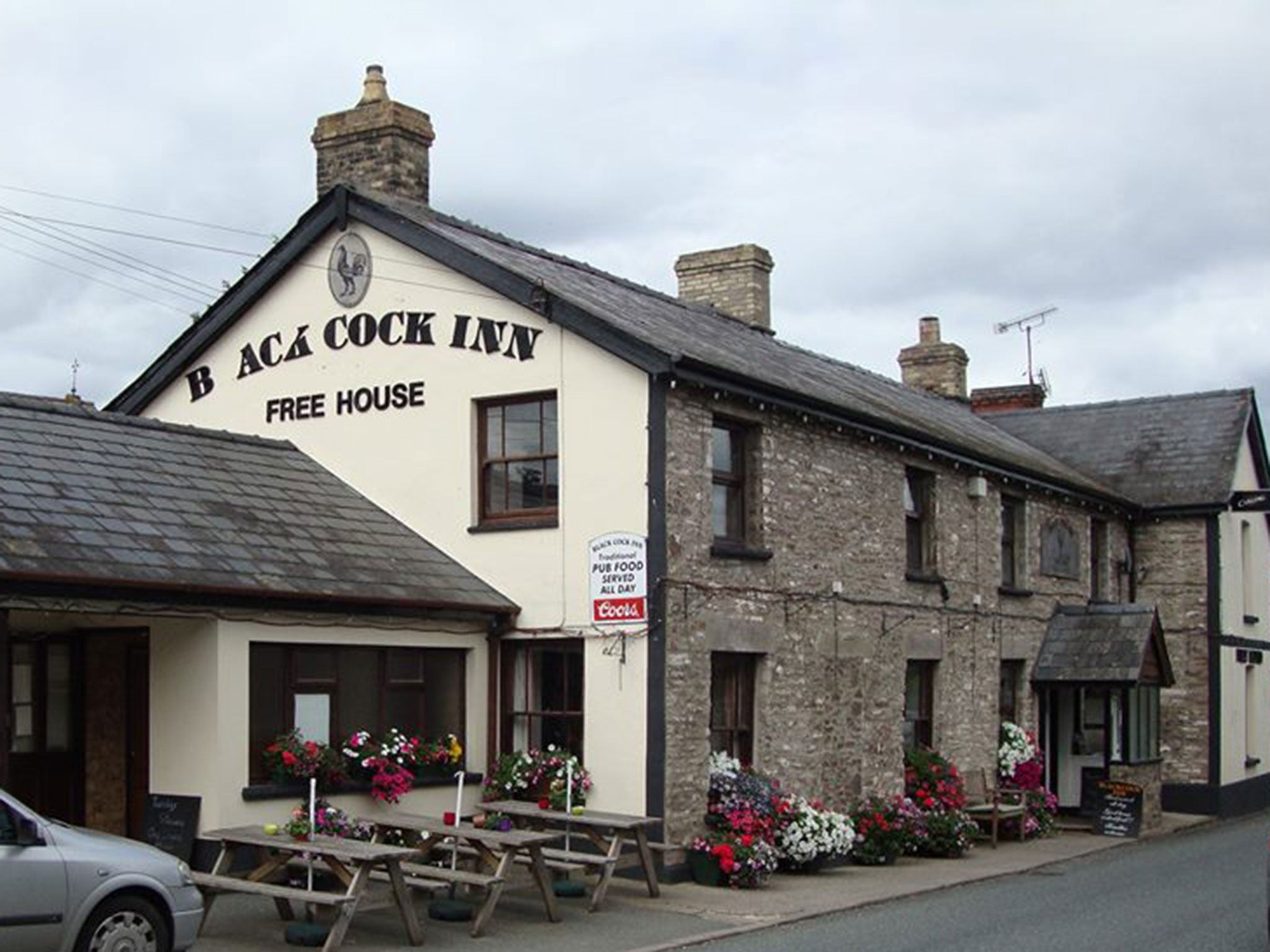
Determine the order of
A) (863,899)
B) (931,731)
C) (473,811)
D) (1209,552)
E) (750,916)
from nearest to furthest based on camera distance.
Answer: (750,916), (863,899), (473,811), (931,731), (1209,552)

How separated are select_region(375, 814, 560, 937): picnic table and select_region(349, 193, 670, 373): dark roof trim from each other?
16.4 feet

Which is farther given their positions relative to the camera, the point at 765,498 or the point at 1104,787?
the point at 1104,787

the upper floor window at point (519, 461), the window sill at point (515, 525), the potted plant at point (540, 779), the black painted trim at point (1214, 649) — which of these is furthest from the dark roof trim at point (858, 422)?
the potted plant at point (540, 779)

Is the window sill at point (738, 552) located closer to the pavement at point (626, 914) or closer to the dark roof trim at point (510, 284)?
the dark roof trim at point (510, 284)

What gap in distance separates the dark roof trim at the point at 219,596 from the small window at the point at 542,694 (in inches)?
24.1

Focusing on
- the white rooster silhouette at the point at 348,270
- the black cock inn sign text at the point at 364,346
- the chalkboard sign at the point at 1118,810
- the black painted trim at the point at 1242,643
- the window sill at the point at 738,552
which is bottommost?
the chalkboard sign at the point at 1118,810

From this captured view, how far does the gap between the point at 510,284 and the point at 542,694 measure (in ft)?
14.5

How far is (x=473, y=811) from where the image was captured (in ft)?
57.9

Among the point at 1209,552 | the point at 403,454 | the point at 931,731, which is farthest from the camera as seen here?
the point at 1209,552

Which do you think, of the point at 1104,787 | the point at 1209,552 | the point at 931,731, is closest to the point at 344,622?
the point at 931,731

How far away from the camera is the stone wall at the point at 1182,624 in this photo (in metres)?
29.2

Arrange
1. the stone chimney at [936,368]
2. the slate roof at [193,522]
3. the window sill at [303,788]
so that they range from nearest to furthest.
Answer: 1. the slate roof at [193,522]
2. the window sill at [303,788]
3. the stone chimney at [936,368]

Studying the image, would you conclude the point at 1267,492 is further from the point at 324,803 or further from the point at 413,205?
the point at 324,803

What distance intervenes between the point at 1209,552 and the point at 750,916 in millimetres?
17318
